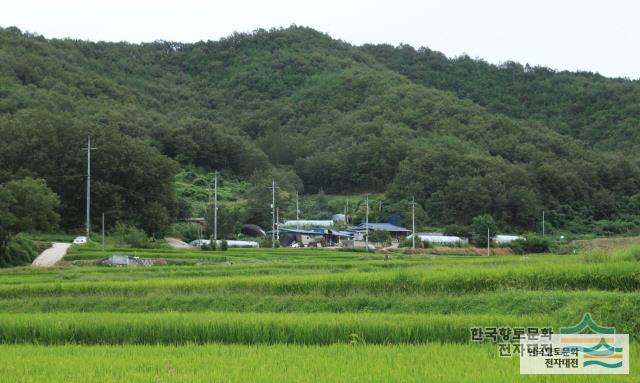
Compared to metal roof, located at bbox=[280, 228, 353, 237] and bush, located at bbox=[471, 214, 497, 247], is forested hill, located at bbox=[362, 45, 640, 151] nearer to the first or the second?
bush, located at bbox=[471, 214, 497, 247]

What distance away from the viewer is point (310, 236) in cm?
6131

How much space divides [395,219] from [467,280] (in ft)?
175

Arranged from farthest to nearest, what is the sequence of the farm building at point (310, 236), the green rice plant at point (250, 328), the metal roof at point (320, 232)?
the metal roof at point (320, 232)
the farm building at point (310, 236)
the green rice plant at point (250, 328)

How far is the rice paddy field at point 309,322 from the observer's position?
29.5 ft

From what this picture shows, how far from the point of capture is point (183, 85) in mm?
115250

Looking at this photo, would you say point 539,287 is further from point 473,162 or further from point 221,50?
point 221,50

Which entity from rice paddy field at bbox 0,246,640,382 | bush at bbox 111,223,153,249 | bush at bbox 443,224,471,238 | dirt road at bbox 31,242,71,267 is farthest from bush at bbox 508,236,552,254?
rice paddy field at bbox 0,246,640,382

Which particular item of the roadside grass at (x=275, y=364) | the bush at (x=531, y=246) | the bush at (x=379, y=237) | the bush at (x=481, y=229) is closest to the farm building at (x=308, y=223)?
the bush at (x=379, y=237)

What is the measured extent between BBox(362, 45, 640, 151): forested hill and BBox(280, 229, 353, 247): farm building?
42.5 m

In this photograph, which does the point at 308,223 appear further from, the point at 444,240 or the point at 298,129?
the point at 298,129

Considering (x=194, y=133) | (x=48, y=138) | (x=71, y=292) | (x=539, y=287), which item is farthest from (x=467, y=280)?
(x=194, y=133)

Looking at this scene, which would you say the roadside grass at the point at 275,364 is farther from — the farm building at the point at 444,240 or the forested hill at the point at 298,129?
the farm building at the point at 444,240

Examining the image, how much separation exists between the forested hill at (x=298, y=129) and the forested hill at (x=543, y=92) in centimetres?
33

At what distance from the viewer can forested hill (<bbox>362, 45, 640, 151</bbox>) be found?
91312 millimetres
